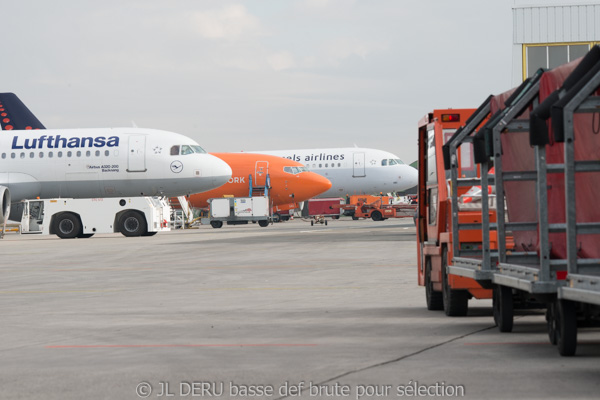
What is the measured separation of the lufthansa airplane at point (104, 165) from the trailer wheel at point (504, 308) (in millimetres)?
32718

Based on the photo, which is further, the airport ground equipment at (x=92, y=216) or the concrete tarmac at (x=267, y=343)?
the airport ground equipment at (x=92, y=216)

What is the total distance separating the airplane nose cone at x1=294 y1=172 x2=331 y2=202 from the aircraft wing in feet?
55.1

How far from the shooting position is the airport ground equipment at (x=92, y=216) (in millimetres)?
40562

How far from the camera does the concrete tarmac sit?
7227 mm

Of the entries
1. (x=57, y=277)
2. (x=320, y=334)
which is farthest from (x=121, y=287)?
(x=320, y=334)

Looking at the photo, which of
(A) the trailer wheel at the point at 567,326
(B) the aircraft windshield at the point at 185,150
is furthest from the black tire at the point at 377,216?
(A) the trailer wheel at the point at 567,326

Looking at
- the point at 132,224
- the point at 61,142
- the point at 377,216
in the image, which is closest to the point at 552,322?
the point at 132,224

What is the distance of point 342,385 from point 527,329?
13.1ft

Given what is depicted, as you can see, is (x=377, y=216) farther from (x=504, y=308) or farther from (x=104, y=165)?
(x=504, y=308)

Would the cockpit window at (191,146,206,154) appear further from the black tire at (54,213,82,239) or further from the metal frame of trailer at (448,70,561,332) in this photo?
the metal frame of trailer at (448,70,561,332)

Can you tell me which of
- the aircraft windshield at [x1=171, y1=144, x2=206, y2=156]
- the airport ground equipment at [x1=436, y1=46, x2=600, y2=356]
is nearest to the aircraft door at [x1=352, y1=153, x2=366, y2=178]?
the aircraft windshield at [x1=171, y1=144, x2=206, y2=156]

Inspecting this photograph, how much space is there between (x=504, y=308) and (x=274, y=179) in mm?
44120

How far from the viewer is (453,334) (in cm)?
1030

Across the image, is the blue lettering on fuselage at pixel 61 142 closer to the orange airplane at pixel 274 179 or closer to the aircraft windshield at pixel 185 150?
the aircraft windshield at pixel 185 150
